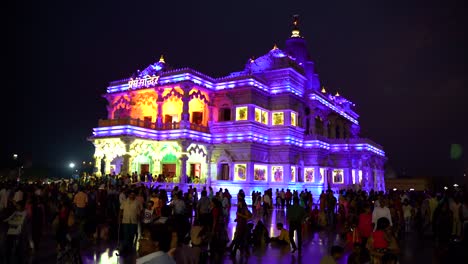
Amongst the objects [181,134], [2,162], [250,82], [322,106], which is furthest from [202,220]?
[2,162]

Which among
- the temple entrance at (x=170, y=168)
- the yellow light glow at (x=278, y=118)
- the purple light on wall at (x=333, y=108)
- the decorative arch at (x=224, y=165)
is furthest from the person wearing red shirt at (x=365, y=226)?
the purple light on wall at (x=333, y=108)

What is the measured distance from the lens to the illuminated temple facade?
38.4 m

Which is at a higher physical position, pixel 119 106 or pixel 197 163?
pixel 119 106

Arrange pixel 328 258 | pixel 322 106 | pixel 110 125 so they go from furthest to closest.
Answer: pixel 322 106 < pixel 110 125 < pixel 328 258

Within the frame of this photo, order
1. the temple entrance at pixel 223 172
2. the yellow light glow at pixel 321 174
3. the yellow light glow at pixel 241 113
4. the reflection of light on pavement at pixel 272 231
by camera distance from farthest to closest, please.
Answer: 1. the yellow light glow at pixel 321 174
2. the yellow light glow at pixel 241 113
3. the temple entrance at pixel 223 172
4. the reflection of light on pavement at pixel 272 231

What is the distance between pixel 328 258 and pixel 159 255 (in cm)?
287

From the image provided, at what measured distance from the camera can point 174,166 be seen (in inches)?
1730

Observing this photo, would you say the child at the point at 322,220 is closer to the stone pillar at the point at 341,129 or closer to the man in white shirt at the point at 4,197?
the man in white shirt at the point at 4,197

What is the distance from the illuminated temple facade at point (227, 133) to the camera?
38.4 m

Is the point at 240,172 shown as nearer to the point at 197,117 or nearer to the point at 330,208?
the point at 197,117

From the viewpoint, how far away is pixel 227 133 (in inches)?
1615

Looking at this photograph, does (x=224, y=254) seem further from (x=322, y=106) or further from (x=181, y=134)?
(x=322, y=106)

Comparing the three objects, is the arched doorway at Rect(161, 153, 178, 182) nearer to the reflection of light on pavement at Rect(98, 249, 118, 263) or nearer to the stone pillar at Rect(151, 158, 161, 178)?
the stone pillar at Rect(151, 158, 161, 178)

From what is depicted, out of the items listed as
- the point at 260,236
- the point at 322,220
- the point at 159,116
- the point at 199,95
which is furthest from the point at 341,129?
the point at 260,236
